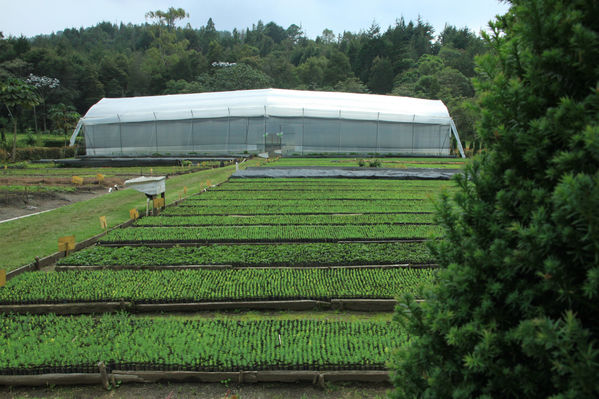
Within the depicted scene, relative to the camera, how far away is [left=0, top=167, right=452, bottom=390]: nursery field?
5.37m

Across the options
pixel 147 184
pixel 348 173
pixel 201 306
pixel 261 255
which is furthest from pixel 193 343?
pixel 348 173

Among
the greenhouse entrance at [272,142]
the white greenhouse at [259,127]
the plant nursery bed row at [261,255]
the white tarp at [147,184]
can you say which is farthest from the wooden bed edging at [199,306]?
the greenhouse entrance at [272,142]

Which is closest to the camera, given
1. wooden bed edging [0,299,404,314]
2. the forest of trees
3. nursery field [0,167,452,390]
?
nursery field [0,167,452,390]

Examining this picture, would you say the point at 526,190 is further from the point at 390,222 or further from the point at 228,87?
the point at 228,87

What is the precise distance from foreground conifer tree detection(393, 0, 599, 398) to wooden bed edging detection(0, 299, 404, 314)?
4.68m

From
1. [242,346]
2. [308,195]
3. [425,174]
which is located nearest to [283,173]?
[308,195]

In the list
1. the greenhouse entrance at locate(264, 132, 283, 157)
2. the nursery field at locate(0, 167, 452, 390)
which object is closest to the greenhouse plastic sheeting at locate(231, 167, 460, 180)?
the nursery field at locate(0, 167, 452, 390)

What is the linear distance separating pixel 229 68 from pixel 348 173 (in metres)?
57.2

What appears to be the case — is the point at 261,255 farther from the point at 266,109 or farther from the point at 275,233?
the point at 266,109

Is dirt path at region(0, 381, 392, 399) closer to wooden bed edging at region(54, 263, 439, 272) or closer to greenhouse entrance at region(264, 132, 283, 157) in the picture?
wooden bed edging at region(54, 263, 439, 272)

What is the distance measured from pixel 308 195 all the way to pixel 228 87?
191 feet

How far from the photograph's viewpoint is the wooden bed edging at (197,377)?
512 centimetres

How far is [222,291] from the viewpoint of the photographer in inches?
297

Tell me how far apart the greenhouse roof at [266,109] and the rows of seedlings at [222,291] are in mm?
32202
